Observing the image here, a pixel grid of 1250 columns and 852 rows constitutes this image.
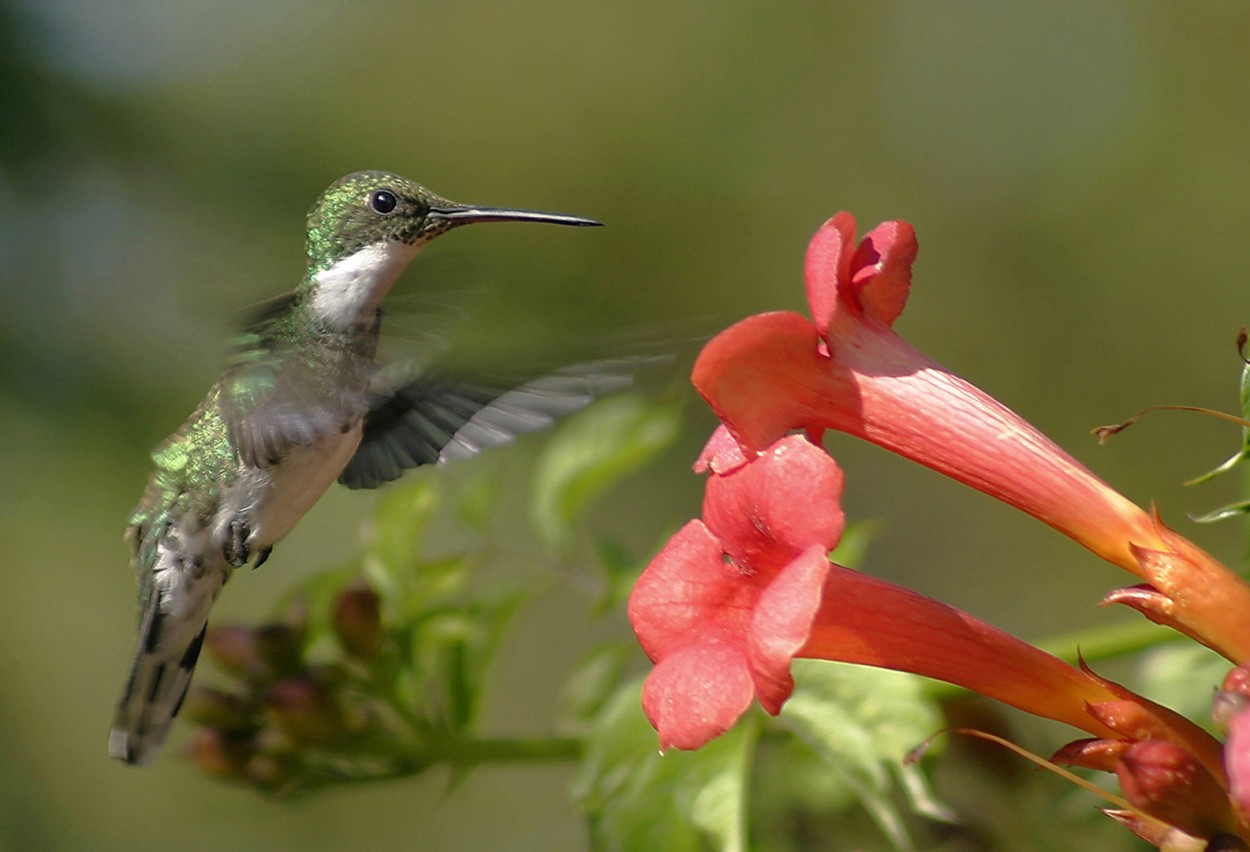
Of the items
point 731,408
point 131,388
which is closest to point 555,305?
point 131,388

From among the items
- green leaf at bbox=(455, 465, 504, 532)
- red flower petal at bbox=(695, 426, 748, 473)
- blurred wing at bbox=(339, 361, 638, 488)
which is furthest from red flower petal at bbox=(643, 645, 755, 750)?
green leaf at bbox=(455, 465, 504, 532)

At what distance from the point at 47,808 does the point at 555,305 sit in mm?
3613

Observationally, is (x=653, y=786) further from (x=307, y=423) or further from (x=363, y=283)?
(x=363, y=283)

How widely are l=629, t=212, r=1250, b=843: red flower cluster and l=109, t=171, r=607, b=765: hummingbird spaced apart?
91 centimetres

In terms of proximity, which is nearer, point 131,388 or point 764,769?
point 764,769

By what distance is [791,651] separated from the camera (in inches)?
49.5

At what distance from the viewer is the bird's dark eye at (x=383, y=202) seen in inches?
107

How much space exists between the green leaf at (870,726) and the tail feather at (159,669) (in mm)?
1374

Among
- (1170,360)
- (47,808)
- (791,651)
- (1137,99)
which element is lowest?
(47,808)

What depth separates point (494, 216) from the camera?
256 centimetres

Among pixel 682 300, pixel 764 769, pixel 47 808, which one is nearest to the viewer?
pixel 764 769

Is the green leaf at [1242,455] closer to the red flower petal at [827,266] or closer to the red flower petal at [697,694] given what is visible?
the red flower petal at [827,266]

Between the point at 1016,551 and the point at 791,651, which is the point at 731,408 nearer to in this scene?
the point at 791,651

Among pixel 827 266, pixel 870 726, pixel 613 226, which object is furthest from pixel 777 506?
pixel 613 226
